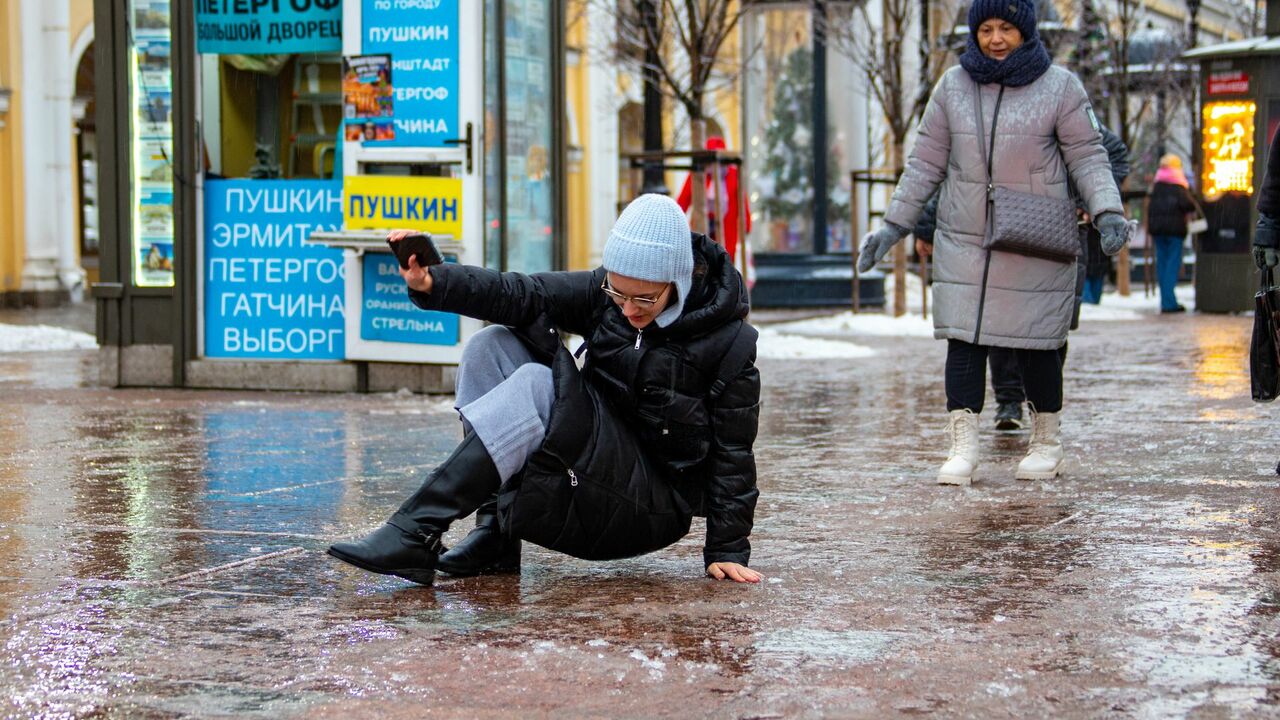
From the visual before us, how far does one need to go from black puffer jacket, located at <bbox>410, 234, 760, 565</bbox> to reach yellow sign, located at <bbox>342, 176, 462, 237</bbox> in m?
5.23

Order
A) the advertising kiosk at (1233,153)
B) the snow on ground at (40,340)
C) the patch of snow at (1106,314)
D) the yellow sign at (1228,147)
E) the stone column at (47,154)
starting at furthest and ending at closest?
the stone column at (47,154) → the yellow sign at (1228,147) → the advertising kiosk at (1233,153) → the patch of snow at (1106,314) → the snow on ground at (40,340)

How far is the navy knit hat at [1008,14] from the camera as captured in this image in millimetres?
6316

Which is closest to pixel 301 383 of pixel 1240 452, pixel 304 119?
pixel 304 119

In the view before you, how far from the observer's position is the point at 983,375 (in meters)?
6.64

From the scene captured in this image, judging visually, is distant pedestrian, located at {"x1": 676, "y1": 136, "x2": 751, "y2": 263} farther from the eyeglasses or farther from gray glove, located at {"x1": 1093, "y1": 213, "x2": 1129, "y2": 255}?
the eyeglasses

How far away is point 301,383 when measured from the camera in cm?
1001

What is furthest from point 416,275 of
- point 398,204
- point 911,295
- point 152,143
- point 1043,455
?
point 911,295

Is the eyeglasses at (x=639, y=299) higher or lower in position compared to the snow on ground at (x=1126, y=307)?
higher

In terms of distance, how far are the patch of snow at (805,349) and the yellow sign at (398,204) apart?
12.2 feet

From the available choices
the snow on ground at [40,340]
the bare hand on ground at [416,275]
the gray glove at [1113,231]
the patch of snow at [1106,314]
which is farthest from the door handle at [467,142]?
the patch of snow at [1106,314]

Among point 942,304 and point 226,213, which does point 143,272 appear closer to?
point 226,213

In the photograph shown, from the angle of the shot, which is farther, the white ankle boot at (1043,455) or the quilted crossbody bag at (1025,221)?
the white ankle boot at (1043,455)

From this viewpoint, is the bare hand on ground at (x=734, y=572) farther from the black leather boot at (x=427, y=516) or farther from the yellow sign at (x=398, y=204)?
the yellow sign at (x=398, y=204)

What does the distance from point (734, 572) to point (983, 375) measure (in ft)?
8.01
